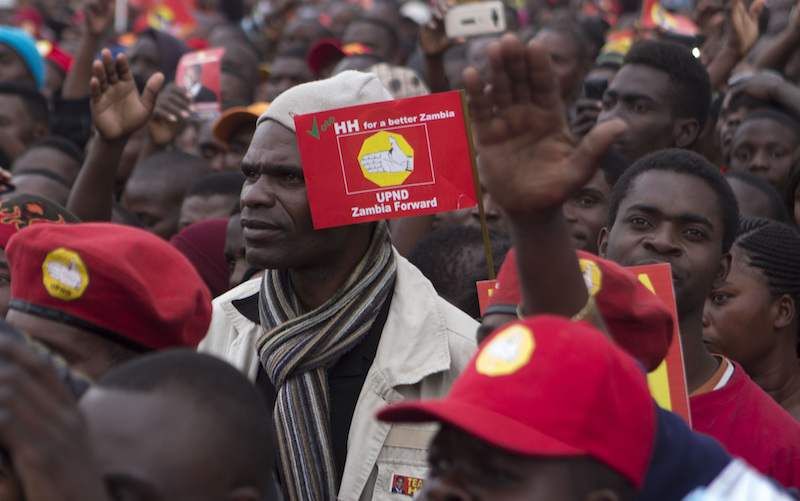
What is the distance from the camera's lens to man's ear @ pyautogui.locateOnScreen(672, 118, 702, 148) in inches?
206

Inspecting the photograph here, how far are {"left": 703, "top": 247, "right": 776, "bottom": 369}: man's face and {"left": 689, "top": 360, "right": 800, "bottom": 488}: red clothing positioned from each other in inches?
24.8

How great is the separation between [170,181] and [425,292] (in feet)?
11.1

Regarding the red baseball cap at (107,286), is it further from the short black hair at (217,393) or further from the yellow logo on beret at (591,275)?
the yellow logo on beret at (591,275)

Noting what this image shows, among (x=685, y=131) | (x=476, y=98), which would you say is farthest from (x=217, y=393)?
(x=685, y=131)

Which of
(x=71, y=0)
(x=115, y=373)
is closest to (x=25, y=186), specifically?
(x=115, y=373)

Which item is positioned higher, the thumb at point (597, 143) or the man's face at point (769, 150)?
the thumb at point (597, 143)

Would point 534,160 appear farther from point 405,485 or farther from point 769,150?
point 769,150

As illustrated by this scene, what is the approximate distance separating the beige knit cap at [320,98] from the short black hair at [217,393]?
153 centimetres

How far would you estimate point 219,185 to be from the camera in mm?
5656

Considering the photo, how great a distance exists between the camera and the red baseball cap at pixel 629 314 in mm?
2307

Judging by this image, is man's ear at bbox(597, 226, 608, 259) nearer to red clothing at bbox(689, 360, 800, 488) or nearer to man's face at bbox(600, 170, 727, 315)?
man's face at bbox(600, 170, 727, 315)

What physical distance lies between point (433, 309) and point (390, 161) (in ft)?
1.77

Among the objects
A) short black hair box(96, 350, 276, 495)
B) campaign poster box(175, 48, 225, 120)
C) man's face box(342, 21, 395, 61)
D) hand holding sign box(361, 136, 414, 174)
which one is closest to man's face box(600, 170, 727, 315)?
hand holding sign box(361, 136, 414, 174)

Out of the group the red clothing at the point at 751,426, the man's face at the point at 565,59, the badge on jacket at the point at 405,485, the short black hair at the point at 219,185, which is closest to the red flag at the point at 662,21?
the man's face at the point at 565,59
